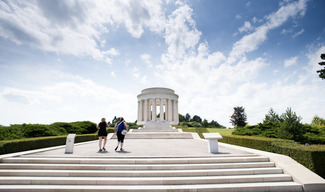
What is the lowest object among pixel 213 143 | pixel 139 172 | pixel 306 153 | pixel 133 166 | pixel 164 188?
pixel 164 188

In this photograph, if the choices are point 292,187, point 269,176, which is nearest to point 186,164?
point 269,176

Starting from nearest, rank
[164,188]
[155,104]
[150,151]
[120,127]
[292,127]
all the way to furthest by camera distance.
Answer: [164,188] < [150,151] < [120,127] < [292,127] < [155,104]

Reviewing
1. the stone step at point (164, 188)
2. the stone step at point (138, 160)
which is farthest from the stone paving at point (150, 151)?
the stone step at point (164, 188)

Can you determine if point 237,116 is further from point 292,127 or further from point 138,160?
point 138,160

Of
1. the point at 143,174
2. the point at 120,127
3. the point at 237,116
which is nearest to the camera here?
the point at 143,174

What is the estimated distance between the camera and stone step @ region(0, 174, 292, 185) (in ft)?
18.0

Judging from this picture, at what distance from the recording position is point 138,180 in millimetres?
5461

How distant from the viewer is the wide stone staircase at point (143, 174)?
17.2 feet

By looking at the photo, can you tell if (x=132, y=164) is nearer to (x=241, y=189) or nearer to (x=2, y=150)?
(x=241, y=189)

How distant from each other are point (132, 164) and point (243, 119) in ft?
187

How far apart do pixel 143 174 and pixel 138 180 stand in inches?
19.5

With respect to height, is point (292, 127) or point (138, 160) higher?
point (292, 127)

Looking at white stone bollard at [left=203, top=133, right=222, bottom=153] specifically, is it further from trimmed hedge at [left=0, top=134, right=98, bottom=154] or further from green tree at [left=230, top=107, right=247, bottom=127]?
green tree at [left=230, top=107, right=247, bottom=127]

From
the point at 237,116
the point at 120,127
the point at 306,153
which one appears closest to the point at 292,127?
the point at 306,153
